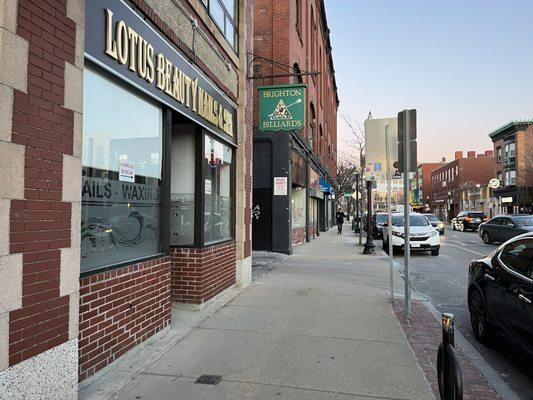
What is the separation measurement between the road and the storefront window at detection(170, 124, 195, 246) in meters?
4.41

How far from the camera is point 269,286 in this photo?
8945 millimetres

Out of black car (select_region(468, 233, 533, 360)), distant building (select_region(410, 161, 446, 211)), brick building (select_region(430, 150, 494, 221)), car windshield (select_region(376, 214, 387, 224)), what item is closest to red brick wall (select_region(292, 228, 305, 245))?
car windshield (select_region(376, 214, 387, 224))

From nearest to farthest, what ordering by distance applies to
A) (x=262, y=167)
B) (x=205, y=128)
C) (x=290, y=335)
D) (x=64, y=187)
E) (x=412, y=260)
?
(x=64, y=187)
(x=290, y=335)
(x=205, y=128)
(x=412, y=260)
(x=262, y=167)

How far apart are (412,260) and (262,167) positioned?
627 cm

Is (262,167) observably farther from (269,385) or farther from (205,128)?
(269,385)

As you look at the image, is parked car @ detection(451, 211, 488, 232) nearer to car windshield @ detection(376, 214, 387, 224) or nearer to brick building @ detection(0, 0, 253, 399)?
car windshield @ detection(376, 214, 387, 224)

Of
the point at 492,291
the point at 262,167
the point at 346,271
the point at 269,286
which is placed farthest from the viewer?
the point at 262,167

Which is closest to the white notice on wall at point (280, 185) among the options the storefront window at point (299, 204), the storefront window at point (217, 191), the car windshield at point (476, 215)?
the storefront window at point (299, 204)

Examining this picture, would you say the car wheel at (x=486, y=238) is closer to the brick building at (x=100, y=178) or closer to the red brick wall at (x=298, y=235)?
the red brick wall at (x=298, y=235)

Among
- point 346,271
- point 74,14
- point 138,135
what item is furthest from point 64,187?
point 346,271

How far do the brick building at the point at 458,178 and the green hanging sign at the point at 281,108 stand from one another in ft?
191

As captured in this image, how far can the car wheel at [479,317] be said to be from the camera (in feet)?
17.5

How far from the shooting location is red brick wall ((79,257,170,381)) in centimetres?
392

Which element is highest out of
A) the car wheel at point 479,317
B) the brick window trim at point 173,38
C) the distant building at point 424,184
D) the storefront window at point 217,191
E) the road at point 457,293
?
the distant building at point 424,184
